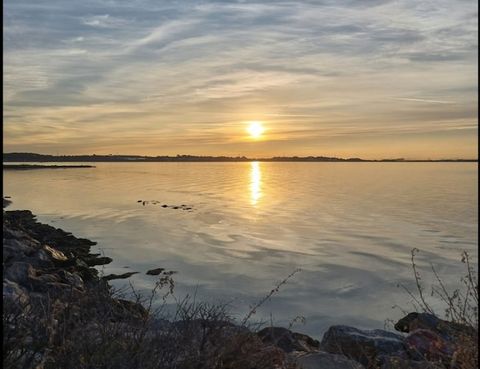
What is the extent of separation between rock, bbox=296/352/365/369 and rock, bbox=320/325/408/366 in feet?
4.68

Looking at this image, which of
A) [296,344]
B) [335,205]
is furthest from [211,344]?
[335,205]

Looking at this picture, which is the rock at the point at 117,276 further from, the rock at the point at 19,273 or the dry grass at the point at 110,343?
the dry grass at the point at 110,343

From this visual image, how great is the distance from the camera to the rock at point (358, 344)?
9.77 meters

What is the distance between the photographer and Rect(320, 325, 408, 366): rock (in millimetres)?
9766

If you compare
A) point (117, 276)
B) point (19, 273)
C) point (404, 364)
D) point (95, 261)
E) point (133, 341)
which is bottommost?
point (117, 276)

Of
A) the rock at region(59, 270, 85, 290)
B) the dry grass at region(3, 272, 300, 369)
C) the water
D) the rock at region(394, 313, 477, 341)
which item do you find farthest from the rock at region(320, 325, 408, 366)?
the rock at region(59, 270, 85, 290)

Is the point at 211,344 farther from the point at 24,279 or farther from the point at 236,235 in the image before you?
the point at 236,235

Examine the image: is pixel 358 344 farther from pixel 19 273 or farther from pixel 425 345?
pixel 19 273

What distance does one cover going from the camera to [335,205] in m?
46.8

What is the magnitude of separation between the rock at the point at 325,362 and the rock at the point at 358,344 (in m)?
1.43

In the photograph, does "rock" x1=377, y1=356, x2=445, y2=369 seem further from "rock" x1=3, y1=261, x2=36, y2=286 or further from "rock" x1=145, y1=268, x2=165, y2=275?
"rock" x1=145, y1=268, x2=165, y2=275

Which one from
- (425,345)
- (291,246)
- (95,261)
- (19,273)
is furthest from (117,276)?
(425,345)

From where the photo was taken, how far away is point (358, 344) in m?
9.84

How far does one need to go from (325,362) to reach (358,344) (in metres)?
2.12
